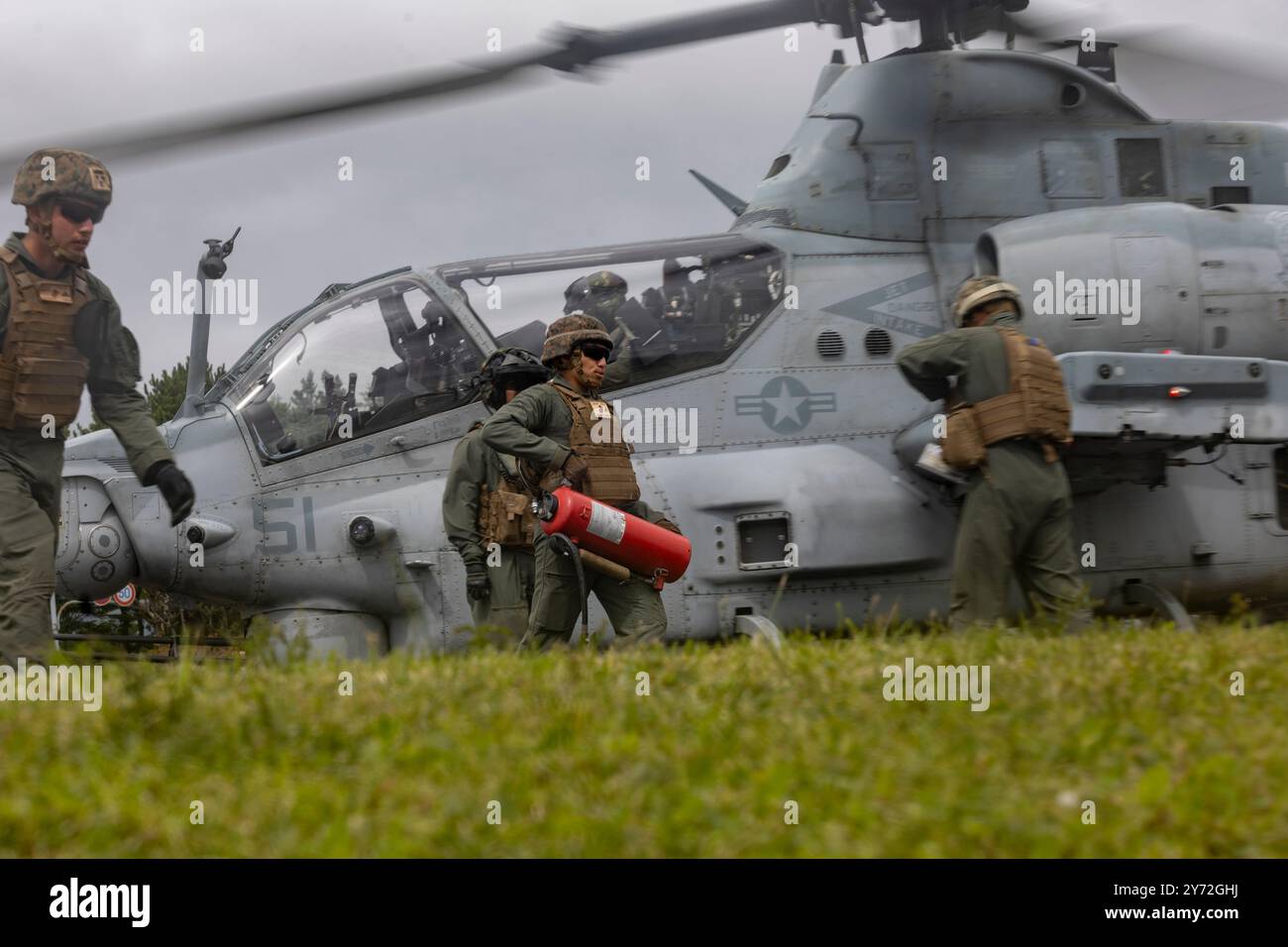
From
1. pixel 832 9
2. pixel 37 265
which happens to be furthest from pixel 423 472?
pixel 832 9

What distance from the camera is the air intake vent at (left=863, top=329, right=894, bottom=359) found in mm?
7887

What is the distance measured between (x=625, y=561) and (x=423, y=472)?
1597mm

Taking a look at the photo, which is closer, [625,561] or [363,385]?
[625,561]

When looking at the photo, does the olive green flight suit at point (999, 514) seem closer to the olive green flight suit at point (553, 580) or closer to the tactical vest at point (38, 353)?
the olive green flight suit at point (553, 580)

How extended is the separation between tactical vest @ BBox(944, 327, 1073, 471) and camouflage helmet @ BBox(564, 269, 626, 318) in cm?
204

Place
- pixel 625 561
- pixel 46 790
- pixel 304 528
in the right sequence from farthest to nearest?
pixel 304 528 → pixel 625 561 → pixel 46 790

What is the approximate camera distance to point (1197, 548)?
7695 mm

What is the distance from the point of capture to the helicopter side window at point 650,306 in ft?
25.0

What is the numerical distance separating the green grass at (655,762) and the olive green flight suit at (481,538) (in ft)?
8.34

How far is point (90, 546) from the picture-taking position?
7098 millimetres

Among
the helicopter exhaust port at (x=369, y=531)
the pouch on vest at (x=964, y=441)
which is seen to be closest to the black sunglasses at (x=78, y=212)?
the helicopter exhaust port at (x=369, y=531)

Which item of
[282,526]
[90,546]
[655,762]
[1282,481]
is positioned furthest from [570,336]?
[1282,481]

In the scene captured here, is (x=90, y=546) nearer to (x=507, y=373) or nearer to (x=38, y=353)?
(x=38, y=353)
